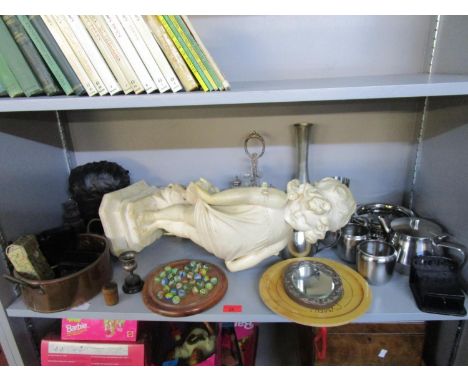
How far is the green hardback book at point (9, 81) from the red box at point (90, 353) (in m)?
0.71

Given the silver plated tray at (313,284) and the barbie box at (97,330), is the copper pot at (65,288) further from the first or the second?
the silver plated tray at (313,284)

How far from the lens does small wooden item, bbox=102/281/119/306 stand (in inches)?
31.4

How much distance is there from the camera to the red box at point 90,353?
0.89 meters

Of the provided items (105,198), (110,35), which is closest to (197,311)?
(105,198)

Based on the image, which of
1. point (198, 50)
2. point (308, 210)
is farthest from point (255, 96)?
point (308, 210)

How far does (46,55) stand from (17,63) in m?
0.07

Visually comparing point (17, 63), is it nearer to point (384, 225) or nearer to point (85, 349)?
point (85, 349)

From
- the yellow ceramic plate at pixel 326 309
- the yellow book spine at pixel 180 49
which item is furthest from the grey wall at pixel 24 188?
the yellow ceramic plate at pixel 326 309

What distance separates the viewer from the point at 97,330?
0.90 meters

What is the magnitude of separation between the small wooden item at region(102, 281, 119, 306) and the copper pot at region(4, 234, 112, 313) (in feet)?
0.16

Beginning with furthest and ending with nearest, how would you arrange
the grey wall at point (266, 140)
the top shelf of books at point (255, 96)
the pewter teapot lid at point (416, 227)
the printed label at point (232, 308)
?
the grey wall at point (266, 140)
the pewter teapot lid at point (416, 227)
the printed label at point (232, 308)
the top shelf of books at point (255, 96)

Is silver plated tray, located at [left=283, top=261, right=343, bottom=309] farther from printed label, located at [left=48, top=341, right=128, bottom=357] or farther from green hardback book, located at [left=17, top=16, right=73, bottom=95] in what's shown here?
green hardback book, located at [left=17, top=16, right=73, bottom=95]

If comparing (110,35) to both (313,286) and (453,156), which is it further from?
(453,156)

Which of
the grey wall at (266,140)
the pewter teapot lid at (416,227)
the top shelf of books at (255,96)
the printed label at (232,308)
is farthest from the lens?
the grey wall at (266,140)
